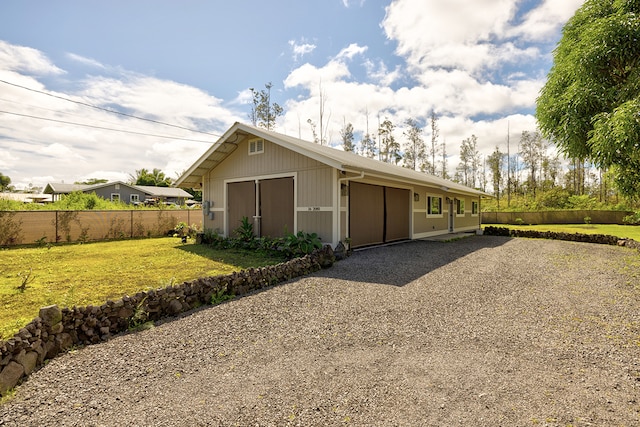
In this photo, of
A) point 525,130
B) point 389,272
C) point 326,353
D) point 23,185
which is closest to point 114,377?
point 326,353

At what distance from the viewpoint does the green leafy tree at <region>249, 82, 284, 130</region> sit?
27.4 metres

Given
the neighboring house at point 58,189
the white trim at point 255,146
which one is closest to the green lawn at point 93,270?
the white trim at point 255,146

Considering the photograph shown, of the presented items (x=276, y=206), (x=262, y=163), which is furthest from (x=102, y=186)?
(x=276, y=206)

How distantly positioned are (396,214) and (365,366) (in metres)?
9.53

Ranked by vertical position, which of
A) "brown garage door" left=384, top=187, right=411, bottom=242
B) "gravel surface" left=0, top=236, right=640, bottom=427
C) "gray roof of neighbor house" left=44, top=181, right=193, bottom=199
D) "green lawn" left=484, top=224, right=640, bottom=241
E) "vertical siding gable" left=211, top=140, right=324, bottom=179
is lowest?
"gravel surface" left=0, top=236, right=640, bottom=427

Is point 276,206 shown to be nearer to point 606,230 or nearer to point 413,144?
point 606,230

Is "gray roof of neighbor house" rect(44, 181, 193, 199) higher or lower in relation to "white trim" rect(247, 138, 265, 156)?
higher

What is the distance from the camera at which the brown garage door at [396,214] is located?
11375 millimetres

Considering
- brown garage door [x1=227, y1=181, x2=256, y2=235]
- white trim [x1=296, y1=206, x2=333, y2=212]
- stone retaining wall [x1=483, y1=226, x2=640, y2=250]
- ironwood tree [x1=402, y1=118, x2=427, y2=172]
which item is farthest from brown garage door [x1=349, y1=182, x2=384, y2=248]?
ironwood tree [x1=402, y1=118, x2=427, y2=172]

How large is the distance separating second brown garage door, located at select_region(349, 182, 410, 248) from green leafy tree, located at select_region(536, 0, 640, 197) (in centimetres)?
533

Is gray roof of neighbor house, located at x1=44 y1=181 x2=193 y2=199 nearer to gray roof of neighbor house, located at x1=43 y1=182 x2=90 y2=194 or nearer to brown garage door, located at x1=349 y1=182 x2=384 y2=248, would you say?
gray roof of neighbor house, located at x1=43 y1=182 x2=90 y2=194

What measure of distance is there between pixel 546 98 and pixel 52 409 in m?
12.4

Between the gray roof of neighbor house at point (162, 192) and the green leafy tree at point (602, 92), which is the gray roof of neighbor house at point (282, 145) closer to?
the green leafy tree at point (602, 92)

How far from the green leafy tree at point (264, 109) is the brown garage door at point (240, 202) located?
17.5 m
